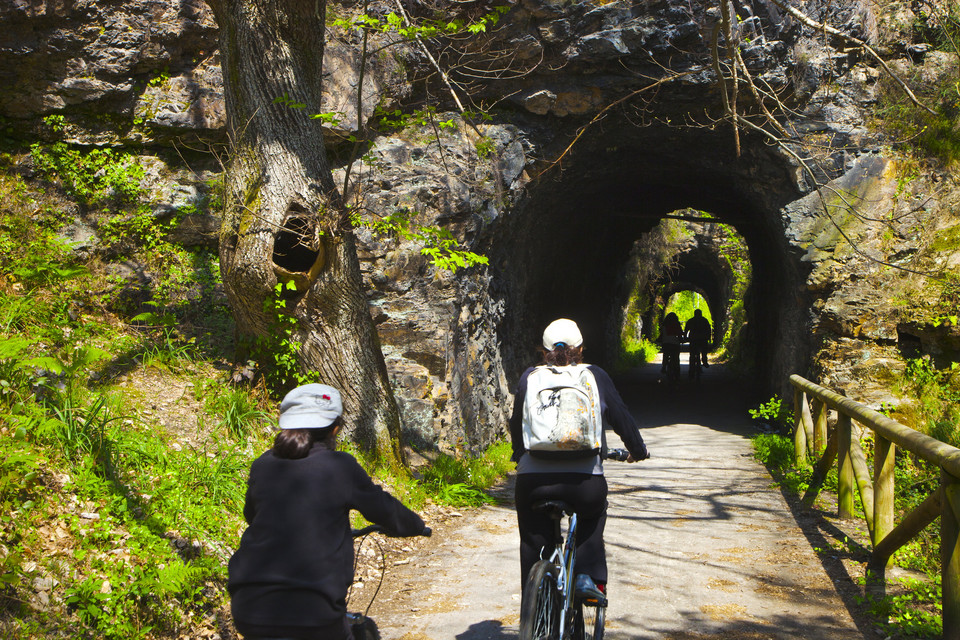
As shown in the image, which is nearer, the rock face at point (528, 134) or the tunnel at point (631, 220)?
the rock face at point (528, 134)

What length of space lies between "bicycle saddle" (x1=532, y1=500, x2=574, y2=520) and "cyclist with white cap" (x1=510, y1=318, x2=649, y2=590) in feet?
0.08

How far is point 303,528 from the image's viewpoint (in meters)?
2.31

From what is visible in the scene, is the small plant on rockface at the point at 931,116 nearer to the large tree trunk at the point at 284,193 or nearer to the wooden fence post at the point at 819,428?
the wooden fence post at the point at 819,428

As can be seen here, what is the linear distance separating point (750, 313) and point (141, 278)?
55.6 feet

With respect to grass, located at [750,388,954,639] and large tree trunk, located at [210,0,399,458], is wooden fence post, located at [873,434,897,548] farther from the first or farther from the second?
large tree trunk, located at [210,0,399,458]

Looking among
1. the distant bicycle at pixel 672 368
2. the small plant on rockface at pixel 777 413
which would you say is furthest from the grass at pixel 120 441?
the distant bicycle at pixel 672 368

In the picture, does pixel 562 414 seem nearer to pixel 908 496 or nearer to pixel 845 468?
pixel 845 468

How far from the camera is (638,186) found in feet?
46.5

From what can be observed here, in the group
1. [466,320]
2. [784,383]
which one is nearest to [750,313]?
[784,383]

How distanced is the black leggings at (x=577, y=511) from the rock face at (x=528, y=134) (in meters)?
4.39

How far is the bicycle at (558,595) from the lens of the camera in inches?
113

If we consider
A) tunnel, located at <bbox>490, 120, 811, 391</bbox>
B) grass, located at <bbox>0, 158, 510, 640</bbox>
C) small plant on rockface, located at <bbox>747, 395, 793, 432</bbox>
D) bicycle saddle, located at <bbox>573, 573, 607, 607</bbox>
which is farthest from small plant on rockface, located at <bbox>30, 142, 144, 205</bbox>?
small plant on rockface, located at <bbox>747, 395, 793, 432</bbox>

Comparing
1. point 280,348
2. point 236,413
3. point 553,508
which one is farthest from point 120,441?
point 553,508

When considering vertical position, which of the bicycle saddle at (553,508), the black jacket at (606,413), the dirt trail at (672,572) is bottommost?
the dirt trail at (672,572)
